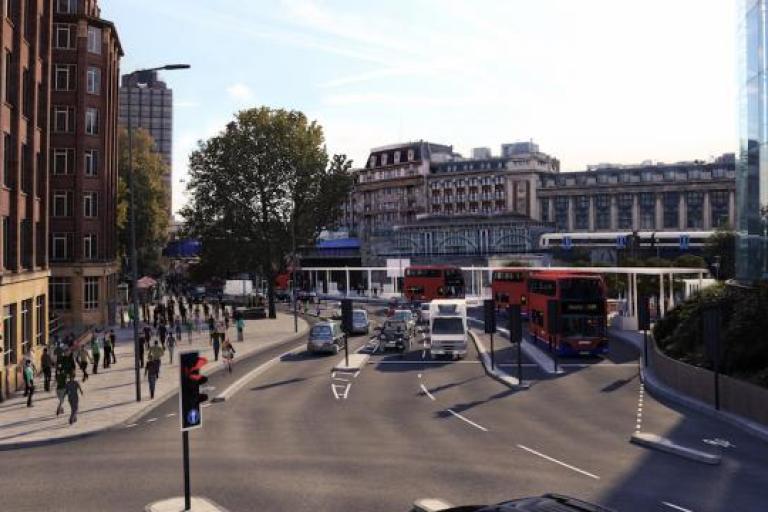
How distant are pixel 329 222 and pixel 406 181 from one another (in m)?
70.8

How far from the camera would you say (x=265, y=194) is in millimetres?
68125

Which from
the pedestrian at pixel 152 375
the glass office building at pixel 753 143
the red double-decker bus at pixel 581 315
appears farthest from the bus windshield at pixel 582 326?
the pedestrian at pixel 152 375

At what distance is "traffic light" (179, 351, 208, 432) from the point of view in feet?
44.7

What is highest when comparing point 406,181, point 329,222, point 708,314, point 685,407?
point 406,181

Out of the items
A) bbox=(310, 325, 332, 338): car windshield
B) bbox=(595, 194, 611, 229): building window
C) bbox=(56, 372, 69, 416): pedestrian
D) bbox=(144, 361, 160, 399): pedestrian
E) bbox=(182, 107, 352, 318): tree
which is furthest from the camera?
bbox=(595, 194, 611, 229): building window

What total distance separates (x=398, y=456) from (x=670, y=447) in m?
6.58

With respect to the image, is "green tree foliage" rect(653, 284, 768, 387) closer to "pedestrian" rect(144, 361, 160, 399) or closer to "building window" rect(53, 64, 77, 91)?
"pedestrian" rect(144, 361, 160, 399)

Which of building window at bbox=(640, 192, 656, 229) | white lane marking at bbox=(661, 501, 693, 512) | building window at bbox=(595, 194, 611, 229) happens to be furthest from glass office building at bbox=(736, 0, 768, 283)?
building window at bbox=(595, 194, 611, 229)

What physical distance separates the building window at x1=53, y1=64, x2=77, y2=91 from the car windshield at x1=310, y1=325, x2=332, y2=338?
30.5 m

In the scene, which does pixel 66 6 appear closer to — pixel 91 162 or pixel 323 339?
pixel 91 162

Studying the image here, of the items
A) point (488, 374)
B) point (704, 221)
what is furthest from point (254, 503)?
point (704, 221)

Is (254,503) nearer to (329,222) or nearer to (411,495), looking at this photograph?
(411,495)

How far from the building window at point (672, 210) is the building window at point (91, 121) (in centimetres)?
9632

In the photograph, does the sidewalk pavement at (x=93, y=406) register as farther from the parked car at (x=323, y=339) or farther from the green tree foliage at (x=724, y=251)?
the green tree foliage at (x=724, y=251)
